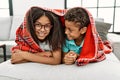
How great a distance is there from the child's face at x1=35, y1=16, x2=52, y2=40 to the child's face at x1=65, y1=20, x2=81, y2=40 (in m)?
0.11

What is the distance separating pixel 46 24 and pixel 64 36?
141 millimetres

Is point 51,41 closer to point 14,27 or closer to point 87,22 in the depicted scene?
point 87,22

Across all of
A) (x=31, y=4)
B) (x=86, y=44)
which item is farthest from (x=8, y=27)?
(x=86, y=44)

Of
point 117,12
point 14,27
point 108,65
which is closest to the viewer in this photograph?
point 108,65

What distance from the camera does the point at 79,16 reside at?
115cm

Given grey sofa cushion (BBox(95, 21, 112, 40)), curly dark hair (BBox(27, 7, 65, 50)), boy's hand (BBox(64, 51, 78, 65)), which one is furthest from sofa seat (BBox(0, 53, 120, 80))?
grey sofa cushion (BBox(95, 21, 112, 40))

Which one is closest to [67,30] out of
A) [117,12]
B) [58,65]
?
[58,65]

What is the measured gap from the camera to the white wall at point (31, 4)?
12.1 feet

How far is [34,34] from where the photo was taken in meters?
1.26

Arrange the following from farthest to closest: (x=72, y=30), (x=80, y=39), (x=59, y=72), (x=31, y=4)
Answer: (x=31, y=4) → (x=80, y=39) → (x=72, y=30) → (x=59, y=72)

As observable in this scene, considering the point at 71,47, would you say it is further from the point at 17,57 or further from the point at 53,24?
the point at 17,57

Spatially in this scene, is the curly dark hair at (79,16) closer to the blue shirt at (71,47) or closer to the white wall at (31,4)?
the blue shirt at (71,47)

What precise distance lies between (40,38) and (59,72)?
0.91 ft

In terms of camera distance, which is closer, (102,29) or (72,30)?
(72,30)
